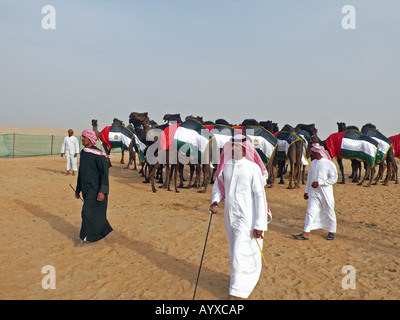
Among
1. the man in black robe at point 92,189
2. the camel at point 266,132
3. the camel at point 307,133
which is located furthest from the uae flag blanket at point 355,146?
the man in black robe at point 92,189

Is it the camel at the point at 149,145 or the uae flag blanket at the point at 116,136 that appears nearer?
the camel at the point at 149,145

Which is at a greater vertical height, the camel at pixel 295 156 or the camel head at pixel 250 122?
the camel head at pixel 250 122

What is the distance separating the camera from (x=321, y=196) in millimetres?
5691

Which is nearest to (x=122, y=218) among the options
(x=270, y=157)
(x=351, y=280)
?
(x=351, y=280)

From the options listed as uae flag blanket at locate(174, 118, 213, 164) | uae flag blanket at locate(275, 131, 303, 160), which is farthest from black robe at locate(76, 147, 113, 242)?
uae flag blanket at locate(275, 131, 303, 160)

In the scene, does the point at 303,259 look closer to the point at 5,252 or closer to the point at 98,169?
the point at 98,169

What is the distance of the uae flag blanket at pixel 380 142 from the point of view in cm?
1270

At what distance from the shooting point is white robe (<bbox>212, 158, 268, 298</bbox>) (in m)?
3.44

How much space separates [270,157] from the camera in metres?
11.2

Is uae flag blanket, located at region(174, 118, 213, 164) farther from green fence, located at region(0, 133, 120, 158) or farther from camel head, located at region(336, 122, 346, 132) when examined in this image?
green fence, located at region(0, 133, 120, 158)

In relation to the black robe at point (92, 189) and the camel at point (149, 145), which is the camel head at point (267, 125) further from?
the black robe at point (92, 189)

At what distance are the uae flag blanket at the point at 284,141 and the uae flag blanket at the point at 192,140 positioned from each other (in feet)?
10.7

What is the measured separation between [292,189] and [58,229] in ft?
27.7

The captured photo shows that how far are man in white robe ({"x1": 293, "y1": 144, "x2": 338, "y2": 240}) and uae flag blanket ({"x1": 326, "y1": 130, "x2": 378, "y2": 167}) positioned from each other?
7492mm
